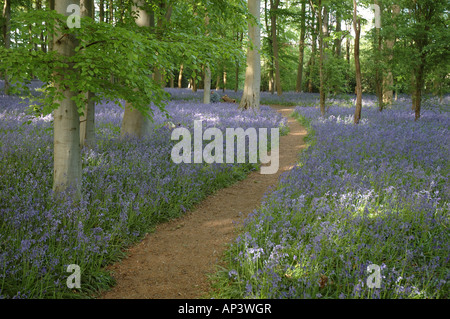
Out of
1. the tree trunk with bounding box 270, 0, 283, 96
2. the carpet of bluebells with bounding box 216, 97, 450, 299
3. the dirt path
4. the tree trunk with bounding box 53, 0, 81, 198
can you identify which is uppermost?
the tree trunk with bounding box 270, 0, 283, 96

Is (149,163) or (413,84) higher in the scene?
(413,84)

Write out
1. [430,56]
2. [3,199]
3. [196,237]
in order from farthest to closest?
[430,56], [196,237], [3,199]

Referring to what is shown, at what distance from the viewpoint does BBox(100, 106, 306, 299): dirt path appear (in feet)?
12.6

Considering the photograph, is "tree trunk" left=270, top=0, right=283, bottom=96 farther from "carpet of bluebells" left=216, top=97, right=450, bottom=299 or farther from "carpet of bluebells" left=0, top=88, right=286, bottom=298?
"carpet of bluebells" left=216, top=97, right=450, bottom=299

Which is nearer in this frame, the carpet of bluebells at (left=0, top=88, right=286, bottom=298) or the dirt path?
the carpet of bluebells at (left=0, top=88, right=286, bottom=298)

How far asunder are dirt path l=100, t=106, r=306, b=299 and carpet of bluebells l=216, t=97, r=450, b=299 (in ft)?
1.21

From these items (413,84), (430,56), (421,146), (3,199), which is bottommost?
(3,199)

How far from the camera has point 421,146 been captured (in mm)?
8328

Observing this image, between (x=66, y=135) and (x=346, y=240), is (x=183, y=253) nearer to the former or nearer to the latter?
(x=346, y=240)

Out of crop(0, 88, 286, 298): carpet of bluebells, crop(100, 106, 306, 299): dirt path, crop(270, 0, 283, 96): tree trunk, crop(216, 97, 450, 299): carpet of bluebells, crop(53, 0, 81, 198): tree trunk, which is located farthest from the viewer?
crop(270, 0, 283, 96): tree trunk

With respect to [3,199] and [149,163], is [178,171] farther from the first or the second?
[3,199]

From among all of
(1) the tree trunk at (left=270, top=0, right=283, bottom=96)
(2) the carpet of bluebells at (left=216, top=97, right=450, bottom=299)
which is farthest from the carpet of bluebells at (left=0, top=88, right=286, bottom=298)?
(1) the tree trunk at (left=270, top=0, right=283, bottom=96)
